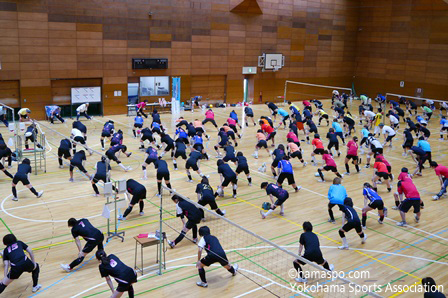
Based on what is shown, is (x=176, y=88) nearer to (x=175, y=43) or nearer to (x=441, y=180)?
(x=175, y=43)

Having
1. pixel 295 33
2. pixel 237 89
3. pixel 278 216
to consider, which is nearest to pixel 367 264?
pixel 278 216

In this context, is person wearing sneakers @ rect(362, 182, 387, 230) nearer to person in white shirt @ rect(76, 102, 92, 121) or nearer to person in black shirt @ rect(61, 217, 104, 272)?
person in black shirt @ rect(61, 217, 104, 272)

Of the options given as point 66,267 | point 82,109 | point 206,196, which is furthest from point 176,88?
point 66,267

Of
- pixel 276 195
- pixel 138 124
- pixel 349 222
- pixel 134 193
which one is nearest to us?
pixel 349 222

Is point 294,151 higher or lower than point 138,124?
lower

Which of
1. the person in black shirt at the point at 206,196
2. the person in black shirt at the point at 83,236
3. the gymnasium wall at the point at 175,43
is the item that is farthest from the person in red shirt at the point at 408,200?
the gymnasium wall at the point at 175,43

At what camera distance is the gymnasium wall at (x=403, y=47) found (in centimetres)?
4219

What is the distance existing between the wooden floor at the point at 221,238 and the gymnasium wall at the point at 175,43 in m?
11.5

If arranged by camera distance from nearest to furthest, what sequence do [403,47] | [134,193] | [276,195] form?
1. [134,193]
2. [276,195]
3. [403,47]

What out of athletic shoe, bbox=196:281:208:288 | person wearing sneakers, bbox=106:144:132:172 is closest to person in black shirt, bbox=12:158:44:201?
person wearing sneakers, bbox=106:144:132:172

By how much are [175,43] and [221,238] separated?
2531cm

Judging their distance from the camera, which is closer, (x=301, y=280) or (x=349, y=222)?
(x=301, y=280)

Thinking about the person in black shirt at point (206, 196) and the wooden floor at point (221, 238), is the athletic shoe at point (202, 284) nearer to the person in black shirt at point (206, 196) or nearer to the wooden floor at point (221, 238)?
the wooden floor at point (221, 238)

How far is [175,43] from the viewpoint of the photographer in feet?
117
